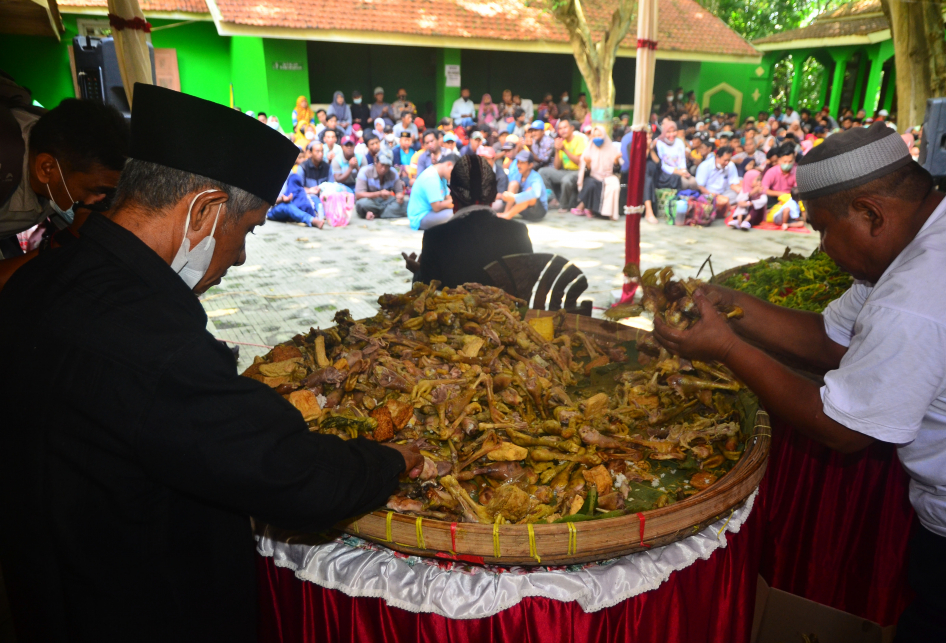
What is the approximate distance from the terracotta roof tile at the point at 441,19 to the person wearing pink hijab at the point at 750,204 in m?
6.39

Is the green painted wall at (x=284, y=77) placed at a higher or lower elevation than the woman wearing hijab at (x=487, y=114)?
higher

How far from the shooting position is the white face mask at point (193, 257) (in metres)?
1.38

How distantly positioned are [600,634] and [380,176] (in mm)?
12059

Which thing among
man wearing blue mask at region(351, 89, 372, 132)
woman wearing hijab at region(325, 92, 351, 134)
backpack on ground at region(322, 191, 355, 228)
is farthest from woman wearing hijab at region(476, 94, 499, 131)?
backpack on ground at region(322, 191, 355, 228)

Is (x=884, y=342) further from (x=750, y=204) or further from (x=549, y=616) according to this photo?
(x=750, y=204)

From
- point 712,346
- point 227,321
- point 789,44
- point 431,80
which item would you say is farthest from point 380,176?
point 789,44

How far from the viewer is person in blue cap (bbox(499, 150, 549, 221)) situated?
1158 cm

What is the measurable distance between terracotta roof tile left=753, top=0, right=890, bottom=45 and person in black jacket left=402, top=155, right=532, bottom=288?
826 inches

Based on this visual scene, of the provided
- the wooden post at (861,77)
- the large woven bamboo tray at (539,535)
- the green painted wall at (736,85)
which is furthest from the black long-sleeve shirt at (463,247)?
the wooden post at (861,77)

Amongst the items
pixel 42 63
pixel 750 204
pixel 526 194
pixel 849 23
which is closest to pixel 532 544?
pixel 526 194

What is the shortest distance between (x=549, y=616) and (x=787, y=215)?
12.0 m

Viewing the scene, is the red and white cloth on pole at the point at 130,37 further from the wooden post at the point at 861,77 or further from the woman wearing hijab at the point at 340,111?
the wooden post at the point at 861,77

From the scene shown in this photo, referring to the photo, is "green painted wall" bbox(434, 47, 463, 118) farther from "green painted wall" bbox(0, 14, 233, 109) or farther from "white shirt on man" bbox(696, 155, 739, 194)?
"white shirt on man" bbox(696, 155, 739, 194)

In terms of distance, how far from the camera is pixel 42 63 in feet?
49.9
